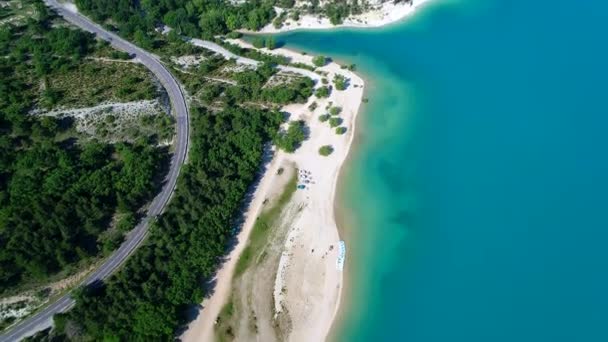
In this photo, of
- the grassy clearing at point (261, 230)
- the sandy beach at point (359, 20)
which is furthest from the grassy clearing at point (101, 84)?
the sandy beach at point (359, 20)

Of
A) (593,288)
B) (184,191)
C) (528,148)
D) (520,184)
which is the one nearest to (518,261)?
(593,288)

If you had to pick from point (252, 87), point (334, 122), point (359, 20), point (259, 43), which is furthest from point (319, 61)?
point (359, 20)

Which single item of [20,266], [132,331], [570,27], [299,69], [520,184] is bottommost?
[132,331]

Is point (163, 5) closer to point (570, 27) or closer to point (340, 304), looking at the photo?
point (340, 304)

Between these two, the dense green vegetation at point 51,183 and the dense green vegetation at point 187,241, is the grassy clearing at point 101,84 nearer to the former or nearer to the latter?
the dense green vegetation at point 51,183

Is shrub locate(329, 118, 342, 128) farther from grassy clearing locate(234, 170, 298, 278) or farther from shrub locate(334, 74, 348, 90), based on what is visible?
grassy clearing locate(234, 170, 298, 278)

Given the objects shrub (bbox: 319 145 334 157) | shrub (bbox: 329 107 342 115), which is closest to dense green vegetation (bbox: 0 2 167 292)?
shrub (bbox: 319 145 334 157)

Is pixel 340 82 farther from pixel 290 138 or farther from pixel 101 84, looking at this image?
pixel 101 84
